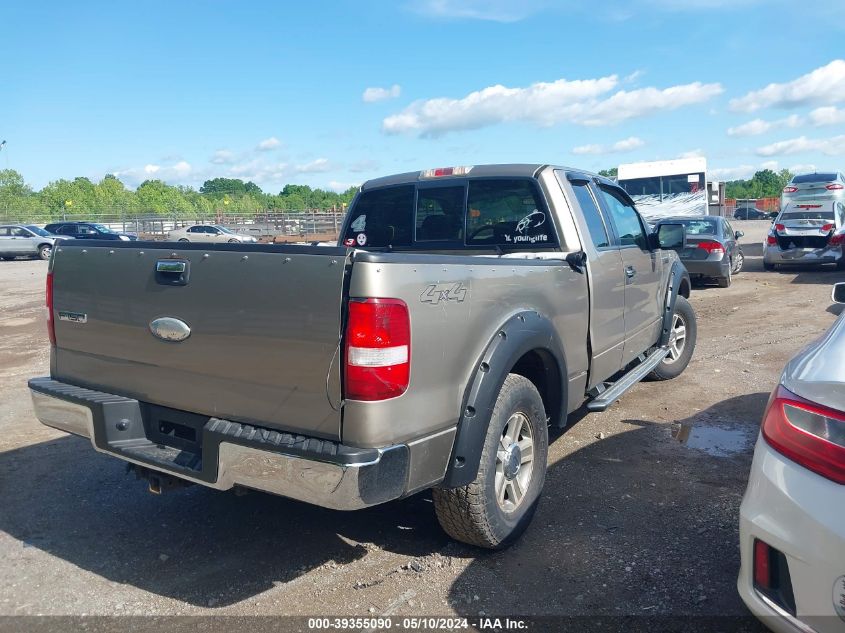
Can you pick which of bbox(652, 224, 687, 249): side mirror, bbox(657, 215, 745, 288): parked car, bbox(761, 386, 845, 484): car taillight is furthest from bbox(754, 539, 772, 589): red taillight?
bbox(657, 215, 745, 288): parked car

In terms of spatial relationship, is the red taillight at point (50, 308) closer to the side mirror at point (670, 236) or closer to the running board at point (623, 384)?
the running board at point (623, 384)

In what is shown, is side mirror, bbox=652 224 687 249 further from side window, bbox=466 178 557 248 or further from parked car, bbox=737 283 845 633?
parked car, bbox=737 283 845 633

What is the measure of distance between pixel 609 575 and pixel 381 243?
2.81 metres

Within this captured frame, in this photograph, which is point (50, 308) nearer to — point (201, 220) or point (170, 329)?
point (170, 329)

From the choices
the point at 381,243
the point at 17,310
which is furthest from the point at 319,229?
the point at 381,243

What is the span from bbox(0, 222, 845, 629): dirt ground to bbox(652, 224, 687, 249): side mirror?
1.47 meters

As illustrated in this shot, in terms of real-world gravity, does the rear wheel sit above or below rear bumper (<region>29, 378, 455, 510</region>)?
below

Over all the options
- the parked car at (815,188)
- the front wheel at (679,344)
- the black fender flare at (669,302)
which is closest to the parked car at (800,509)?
the black fender flare at (669,302)

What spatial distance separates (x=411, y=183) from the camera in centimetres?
494

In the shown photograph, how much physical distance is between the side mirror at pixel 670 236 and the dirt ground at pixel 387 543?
1.47 m

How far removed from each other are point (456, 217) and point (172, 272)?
7.40 ft

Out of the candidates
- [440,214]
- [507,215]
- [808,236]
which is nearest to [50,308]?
[440,214]

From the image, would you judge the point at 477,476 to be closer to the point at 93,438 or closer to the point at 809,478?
the point at 809,478

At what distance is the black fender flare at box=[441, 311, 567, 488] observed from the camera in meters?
3.03
